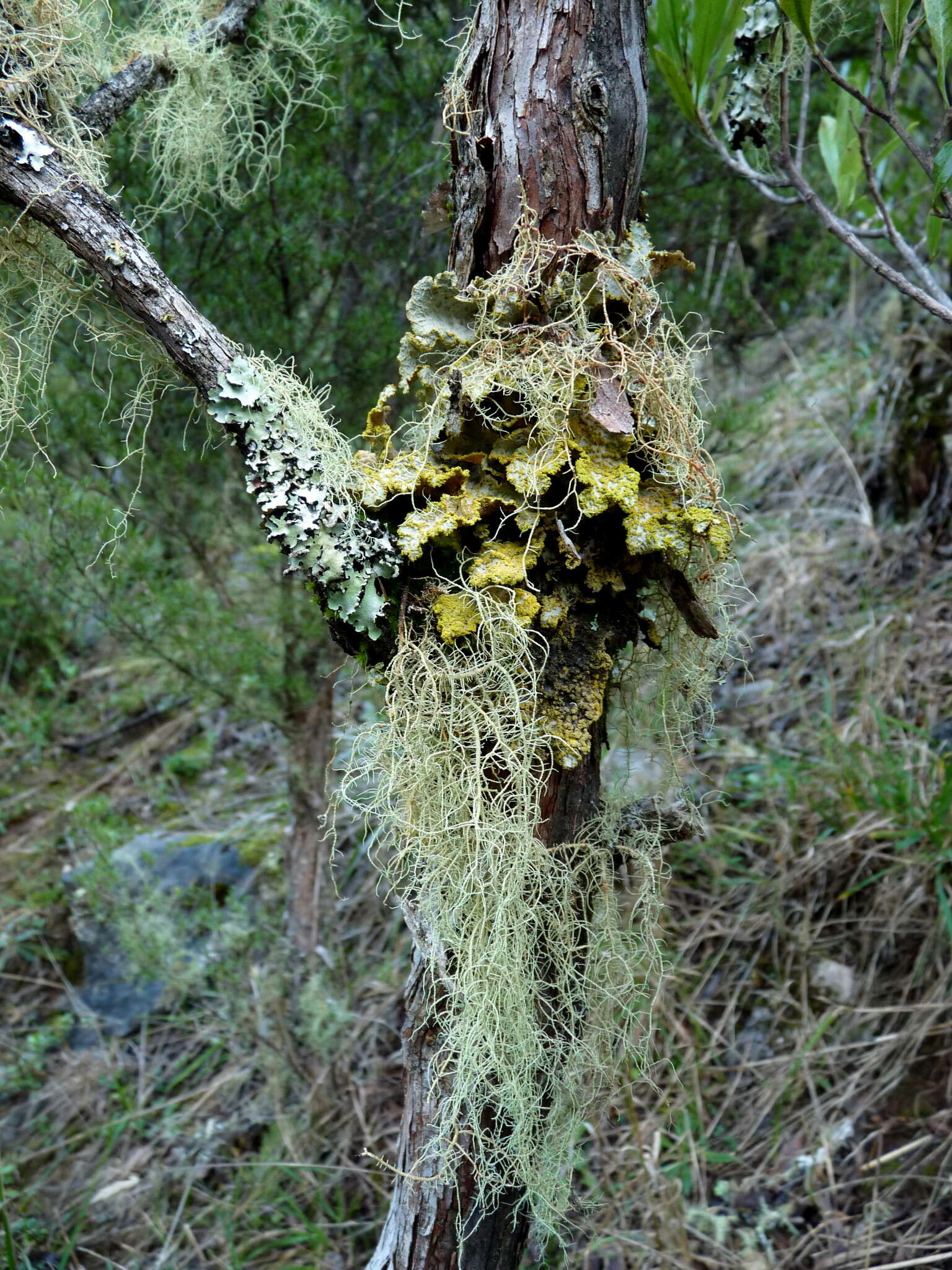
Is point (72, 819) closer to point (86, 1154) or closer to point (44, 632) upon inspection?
point (44, 632)

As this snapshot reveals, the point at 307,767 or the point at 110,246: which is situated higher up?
the point at 110,246

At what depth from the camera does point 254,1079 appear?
2434 millimetres

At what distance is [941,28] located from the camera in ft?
3.31

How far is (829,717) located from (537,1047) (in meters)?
1.66

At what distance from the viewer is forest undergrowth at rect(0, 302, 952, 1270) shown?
73.4 inches

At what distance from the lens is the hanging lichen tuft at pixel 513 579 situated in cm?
94

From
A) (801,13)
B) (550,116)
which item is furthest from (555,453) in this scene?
(801,13)

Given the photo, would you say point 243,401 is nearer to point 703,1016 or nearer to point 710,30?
point 710,30

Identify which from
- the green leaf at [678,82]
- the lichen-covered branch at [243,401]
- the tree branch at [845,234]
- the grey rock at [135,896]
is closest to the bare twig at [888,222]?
the tree branch at [845,234]

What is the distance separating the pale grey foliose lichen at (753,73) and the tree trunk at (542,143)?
420mm

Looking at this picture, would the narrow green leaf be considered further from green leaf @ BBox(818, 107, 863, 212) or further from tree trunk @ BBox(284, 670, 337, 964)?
tree trunk @ BBox(284, 670, 337, 964)

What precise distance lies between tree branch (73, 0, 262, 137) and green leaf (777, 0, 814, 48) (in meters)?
0.84

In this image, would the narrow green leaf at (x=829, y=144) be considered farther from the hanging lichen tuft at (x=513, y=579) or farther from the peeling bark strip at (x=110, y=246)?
the peeling bark strip at (x=110, y=246)

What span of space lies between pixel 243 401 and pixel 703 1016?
1.91 metres
